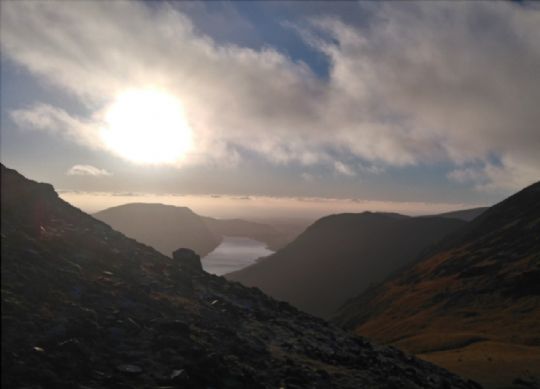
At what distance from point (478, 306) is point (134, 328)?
261 feet

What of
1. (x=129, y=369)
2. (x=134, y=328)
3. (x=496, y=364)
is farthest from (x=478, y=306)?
(x=129, y=369)

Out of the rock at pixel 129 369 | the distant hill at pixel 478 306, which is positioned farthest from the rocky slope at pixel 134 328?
the distant hill at pixel 478 306

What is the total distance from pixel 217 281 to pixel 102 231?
1208 centimetres

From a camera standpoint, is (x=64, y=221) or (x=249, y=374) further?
(x=64, y=221)

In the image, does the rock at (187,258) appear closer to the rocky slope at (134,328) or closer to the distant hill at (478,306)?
the rocky slope at (134,328)

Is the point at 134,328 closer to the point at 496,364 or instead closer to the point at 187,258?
the point at 187,258

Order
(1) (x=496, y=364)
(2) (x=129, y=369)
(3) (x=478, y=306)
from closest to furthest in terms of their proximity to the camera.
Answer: (2) (x=129, y=369)
(1) (x=496, y=364)
(3) (x=478, y=306)

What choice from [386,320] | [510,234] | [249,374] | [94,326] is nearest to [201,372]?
[249,374]

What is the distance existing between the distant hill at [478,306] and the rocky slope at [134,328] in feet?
38.9

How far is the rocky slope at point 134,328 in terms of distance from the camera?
19203 mm

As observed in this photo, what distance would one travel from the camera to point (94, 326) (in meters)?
22.0

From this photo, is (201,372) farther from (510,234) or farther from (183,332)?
(510,234)

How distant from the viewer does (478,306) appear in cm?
8544

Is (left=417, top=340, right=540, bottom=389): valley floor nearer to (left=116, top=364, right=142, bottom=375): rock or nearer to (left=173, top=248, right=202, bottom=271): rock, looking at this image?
(left=116, top=364, right=142, bottom=375): rock
